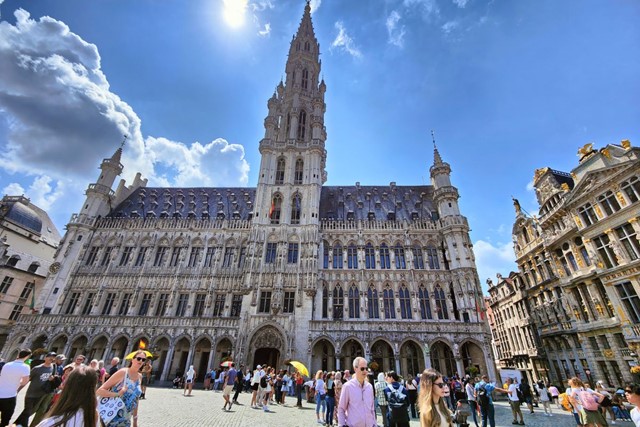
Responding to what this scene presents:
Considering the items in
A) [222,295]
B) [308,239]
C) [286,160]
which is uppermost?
[286,160]

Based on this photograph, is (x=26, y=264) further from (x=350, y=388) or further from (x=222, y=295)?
(x=350, y=388)

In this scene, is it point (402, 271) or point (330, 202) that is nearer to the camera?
point (402, 271)

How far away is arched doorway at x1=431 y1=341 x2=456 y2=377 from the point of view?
28.4 m

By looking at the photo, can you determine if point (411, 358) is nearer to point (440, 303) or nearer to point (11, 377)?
point (440, 303)

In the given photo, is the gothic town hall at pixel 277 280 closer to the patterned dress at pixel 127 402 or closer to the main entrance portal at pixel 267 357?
the main entrance portal at pixel 267 357

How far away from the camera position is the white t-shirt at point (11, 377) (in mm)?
6637

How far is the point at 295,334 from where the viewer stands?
2880 centimetres

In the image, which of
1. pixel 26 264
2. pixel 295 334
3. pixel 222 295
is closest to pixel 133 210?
pixel 26 264

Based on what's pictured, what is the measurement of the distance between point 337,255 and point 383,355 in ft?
37.7

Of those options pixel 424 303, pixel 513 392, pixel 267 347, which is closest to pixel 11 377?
pixel 513 392

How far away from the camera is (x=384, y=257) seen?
33656mm

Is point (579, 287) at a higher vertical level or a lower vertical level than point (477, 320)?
higher

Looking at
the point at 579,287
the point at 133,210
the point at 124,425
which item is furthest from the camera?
the point at 133,210

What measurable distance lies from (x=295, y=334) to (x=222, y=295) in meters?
10.1
